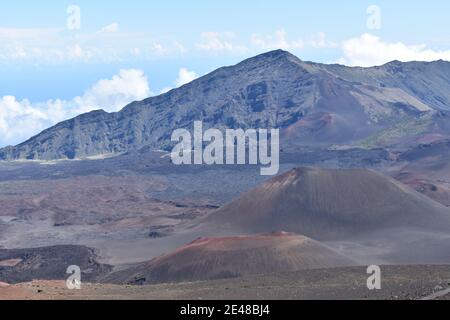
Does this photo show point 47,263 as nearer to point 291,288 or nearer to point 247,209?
point 247,209

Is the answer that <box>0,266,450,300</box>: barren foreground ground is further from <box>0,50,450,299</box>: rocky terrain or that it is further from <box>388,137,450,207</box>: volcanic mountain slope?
<box>388,137,450,207</box>: volcanic mountain slope

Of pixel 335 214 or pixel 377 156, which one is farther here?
pixel 377 156

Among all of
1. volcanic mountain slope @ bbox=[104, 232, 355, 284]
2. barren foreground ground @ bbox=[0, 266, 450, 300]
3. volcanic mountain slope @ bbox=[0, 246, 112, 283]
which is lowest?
volcanic mountain slope @ bbox=[0, 246, 112, 283]

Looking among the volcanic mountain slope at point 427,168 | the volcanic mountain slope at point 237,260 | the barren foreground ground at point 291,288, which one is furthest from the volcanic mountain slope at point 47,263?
the volcanic mountain slope at point 427,168

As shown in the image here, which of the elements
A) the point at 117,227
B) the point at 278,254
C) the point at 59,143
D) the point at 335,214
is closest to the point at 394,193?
the point at 335,214

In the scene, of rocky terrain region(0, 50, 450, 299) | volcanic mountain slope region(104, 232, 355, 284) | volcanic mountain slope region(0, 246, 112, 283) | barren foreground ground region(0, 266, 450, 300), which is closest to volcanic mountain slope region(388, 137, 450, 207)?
rocky terrain region(0, 50, 450, 299)
